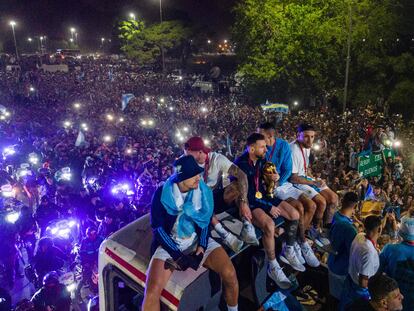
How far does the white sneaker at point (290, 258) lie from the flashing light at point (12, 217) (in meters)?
5.92

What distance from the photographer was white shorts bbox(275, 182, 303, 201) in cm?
428

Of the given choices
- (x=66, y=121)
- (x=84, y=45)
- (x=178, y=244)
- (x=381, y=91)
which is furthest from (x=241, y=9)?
(x=84, y=45)

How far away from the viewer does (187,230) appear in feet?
10.7

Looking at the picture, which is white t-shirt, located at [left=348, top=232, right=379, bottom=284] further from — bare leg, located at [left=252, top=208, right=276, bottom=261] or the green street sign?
the green street sign

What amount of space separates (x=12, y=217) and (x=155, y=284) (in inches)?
232

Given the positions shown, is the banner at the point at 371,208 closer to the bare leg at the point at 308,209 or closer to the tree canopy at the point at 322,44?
the bare leg at the point at 308,209

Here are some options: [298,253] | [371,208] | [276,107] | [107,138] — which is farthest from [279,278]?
[276,107]

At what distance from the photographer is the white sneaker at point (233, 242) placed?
3459 millimetres

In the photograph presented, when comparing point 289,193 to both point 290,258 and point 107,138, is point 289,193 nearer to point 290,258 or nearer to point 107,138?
point 290,258

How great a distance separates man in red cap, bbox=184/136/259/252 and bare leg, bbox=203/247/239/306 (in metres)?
0.31

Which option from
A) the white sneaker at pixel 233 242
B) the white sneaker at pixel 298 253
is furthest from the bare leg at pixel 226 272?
the white sneaker at pixel 298 253

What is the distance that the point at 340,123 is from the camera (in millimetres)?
17297

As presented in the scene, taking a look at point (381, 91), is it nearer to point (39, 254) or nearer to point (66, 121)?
point (66, 121)

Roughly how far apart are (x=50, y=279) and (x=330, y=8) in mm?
22132
